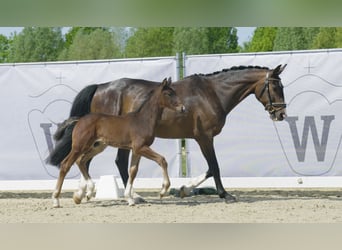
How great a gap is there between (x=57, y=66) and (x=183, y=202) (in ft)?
10.2

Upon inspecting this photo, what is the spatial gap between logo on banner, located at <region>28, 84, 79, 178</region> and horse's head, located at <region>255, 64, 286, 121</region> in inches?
119

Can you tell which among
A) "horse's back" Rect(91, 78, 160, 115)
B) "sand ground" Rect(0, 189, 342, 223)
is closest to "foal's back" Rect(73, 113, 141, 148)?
"sand ground" Rect(0, 189, 342, 223)

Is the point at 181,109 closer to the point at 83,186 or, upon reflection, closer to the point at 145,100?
the point at 145,100

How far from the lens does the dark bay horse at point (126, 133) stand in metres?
6.34

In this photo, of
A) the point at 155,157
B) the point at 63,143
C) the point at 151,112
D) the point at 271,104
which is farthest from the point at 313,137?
the point at 63,143

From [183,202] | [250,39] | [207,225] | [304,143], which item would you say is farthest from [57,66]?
[250,39]

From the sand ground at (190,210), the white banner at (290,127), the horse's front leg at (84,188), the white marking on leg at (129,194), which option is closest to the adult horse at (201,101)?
the horse's front leg at (84,188)

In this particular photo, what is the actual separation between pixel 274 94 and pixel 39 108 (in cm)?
361

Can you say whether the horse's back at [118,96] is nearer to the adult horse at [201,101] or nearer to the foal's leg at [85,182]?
the adult horse at [201,101]

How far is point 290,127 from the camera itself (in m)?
8.44

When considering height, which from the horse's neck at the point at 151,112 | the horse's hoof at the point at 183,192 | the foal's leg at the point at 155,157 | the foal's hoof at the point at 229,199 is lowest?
the foal's hoof at the point at 229,199

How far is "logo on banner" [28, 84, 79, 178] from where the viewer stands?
8.70m

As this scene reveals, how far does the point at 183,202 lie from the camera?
695cm
